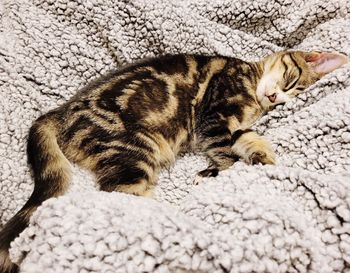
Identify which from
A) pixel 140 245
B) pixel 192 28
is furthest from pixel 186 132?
pixel 140 245

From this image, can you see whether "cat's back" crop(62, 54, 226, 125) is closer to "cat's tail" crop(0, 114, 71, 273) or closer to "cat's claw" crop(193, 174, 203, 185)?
"cat's tail" crop(0, 114, 71, 273)

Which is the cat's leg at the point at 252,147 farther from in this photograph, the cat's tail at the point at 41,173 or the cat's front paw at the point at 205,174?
the cat's tail at the point at 41,173

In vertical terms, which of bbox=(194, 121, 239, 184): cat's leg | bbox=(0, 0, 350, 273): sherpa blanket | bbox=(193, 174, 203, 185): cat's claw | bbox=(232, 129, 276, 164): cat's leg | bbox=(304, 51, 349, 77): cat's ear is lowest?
bbox=(193, 174, 203, 185): cat's claw

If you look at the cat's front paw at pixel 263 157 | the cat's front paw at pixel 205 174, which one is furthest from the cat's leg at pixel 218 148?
the cat's front paw at pixel 263 157

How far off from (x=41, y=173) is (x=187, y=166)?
0.50 meters

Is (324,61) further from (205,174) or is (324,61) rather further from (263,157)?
(205,174)

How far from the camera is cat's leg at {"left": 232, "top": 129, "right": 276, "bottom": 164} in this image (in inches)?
47.4

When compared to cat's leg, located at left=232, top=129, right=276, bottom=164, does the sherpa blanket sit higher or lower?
higher

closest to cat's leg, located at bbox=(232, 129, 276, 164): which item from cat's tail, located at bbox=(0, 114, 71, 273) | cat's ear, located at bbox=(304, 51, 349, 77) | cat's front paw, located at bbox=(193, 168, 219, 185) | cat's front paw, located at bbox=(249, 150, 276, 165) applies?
cat's front paw, located at bbox=(249, 150, 276, 165)

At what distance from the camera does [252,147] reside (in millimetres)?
1261

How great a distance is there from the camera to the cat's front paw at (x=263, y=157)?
1.19m

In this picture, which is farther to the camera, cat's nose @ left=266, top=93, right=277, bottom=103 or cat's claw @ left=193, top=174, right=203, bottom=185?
cat's nose @ left=266, top=93, right=277, bottom=103

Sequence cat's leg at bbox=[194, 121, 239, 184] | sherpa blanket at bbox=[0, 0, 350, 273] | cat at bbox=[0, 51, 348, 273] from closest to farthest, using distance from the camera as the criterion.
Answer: sherpa blanket at bbox=[0, 0, 350, 273], cat at bbox=[0, 51, 348, 273], cat's leg at bbox=[194, 121, 239, 184]

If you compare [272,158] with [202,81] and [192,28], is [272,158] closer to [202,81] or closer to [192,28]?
[202,81]
